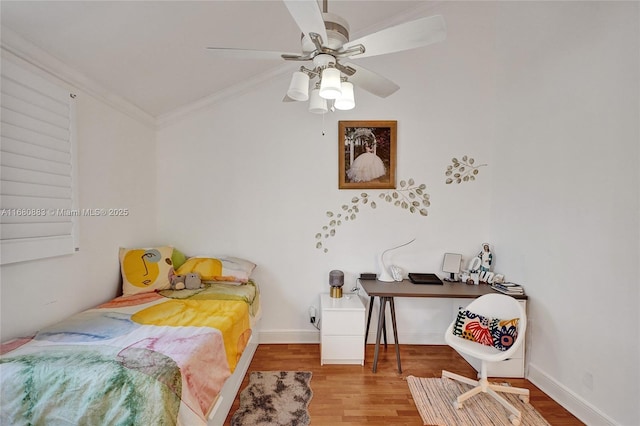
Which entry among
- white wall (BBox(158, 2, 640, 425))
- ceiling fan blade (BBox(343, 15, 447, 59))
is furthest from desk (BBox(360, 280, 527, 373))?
ceiling fan blade (BBox(343, 15, 447, 59))

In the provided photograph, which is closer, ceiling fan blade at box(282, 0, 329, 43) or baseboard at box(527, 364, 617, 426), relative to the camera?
ceiling fan blade at box(282, 0, 329, 43)

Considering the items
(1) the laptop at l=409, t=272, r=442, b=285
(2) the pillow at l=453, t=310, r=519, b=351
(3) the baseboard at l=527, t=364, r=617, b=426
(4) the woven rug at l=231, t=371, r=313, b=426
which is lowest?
(4) the woven rug at l=231, t=371, r=313, b=426

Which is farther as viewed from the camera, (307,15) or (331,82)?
(331,82)

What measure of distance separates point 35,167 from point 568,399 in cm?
377

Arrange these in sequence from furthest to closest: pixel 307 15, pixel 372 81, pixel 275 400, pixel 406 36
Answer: pixel 275 400
pixel 372 81
pixel 406 36
pixel 307 15

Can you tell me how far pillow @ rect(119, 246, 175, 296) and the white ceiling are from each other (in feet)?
4.44

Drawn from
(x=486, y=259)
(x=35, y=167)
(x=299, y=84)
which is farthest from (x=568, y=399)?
(x=35, y=167)

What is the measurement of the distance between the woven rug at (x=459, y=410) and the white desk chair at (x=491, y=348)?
0.05 metres

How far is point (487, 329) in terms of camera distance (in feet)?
7.23

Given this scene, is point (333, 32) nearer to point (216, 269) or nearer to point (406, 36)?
point (406, 36)

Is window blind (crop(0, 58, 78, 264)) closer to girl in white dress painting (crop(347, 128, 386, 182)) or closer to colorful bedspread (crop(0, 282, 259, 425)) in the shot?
colorful bedspread (crop(0, 282, 259, 425))

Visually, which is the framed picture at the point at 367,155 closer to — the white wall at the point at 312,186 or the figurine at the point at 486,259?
the white wall at the point at 312,186

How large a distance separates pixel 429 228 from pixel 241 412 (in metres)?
2.30

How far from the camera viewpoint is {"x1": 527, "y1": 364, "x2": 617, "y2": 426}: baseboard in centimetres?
184
